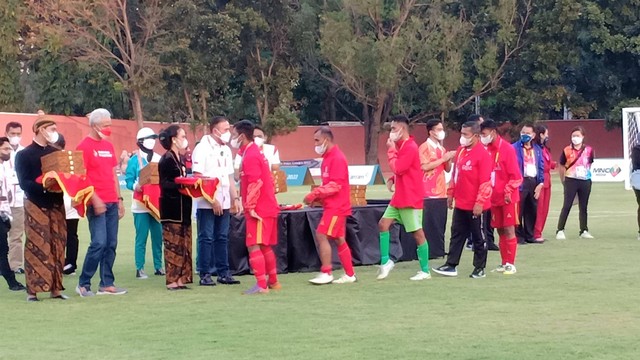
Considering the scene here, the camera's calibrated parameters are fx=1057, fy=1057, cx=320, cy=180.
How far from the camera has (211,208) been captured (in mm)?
12117

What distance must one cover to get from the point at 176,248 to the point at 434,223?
4130 mm

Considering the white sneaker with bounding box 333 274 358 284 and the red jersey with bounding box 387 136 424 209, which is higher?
the red jersey with bounding box 387 136 424 209

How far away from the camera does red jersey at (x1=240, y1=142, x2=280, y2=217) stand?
37.0 feet

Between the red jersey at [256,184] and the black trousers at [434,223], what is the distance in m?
3.36

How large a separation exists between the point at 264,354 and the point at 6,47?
143 feet

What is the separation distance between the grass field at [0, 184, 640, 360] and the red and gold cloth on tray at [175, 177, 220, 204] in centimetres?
107

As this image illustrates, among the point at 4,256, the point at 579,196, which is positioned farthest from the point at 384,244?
the point at 579,196

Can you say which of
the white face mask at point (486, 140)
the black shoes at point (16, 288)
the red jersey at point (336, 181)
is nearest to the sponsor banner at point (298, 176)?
the white face mask at point (486, 140)

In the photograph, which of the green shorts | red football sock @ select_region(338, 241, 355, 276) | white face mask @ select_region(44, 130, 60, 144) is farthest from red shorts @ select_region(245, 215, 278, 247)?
white face mask @ select_region(44, 130, 60, 144)

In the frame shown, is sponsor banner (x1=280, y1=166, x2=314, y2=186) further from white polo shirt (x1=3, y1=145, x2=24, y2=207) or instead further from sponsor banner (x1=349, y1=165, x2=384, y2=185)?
white polo shirt (x1=3, y1=145, x2=24, y2=207)

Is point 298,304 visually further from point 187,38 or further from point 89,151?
point 187,38

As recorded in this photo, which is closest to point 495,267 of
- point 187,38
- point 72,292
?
point 72,292

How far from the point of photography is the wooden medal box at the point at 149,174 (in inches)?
507

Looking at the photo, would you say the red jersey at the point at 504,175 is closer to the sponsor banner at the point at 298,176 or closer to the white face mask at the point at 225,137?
the white face mask at the point at 225,137
